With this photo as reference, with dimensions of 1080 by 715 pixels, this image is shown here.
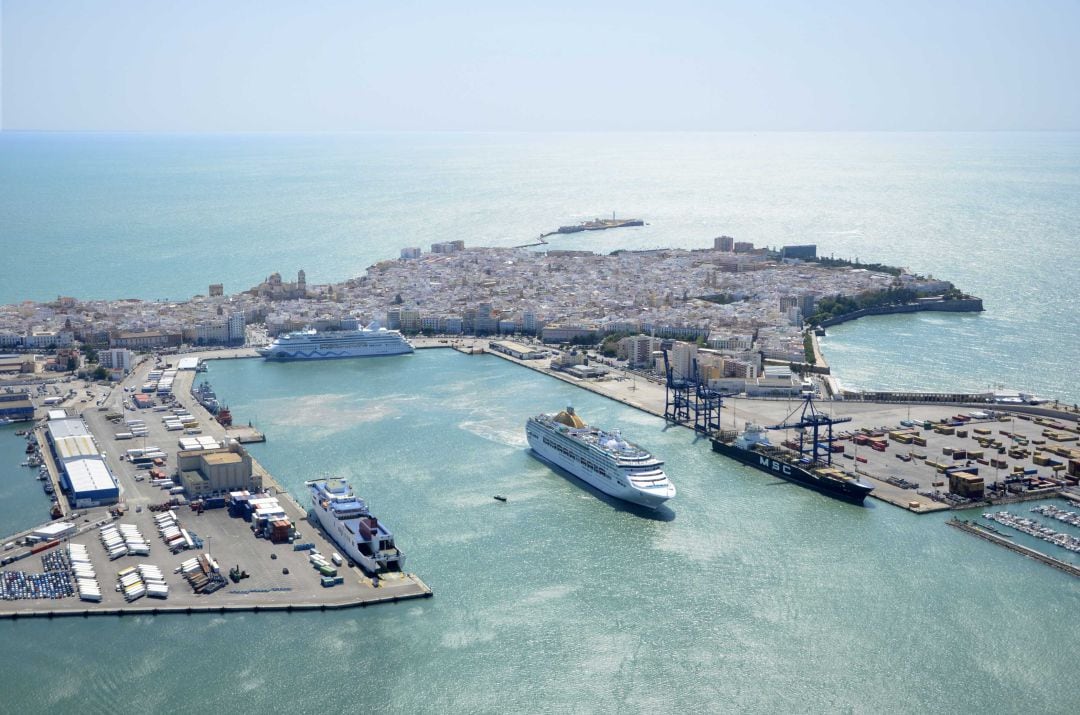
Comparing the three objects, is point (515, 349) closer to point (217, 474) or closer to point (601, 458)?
point (601, 458)

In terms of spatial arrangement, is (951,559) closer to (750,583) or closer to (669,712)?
(750,583)

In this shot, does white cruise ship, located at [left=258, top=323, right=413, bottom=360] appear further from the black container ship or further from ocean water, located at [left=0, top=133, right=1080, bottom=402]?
the black container ship

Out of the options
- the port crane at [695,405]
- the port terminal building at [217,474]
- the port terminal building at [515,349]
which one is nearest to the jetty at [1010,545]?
the port crane at [695,405]

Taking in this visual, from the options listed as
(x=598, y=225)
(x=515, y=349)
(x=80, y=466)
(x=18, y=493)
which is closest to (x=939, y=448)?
(x=515, y=349)

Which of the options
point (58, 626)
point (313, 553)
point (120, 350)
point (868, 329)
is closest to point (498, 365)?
point (120, 350)

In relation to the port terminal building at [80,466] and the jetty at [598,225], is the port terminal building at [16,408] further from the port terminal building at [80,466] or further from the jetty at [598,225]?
the jetty at [598,225]

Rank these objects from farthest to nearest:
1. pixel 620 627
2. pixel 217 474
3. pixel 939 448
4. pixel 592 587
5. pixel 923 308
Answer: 1. pixel 923 308
2. pixel 939 448
3. pixel 217 474
4. pixel 592 587
5. pixel 620 627
